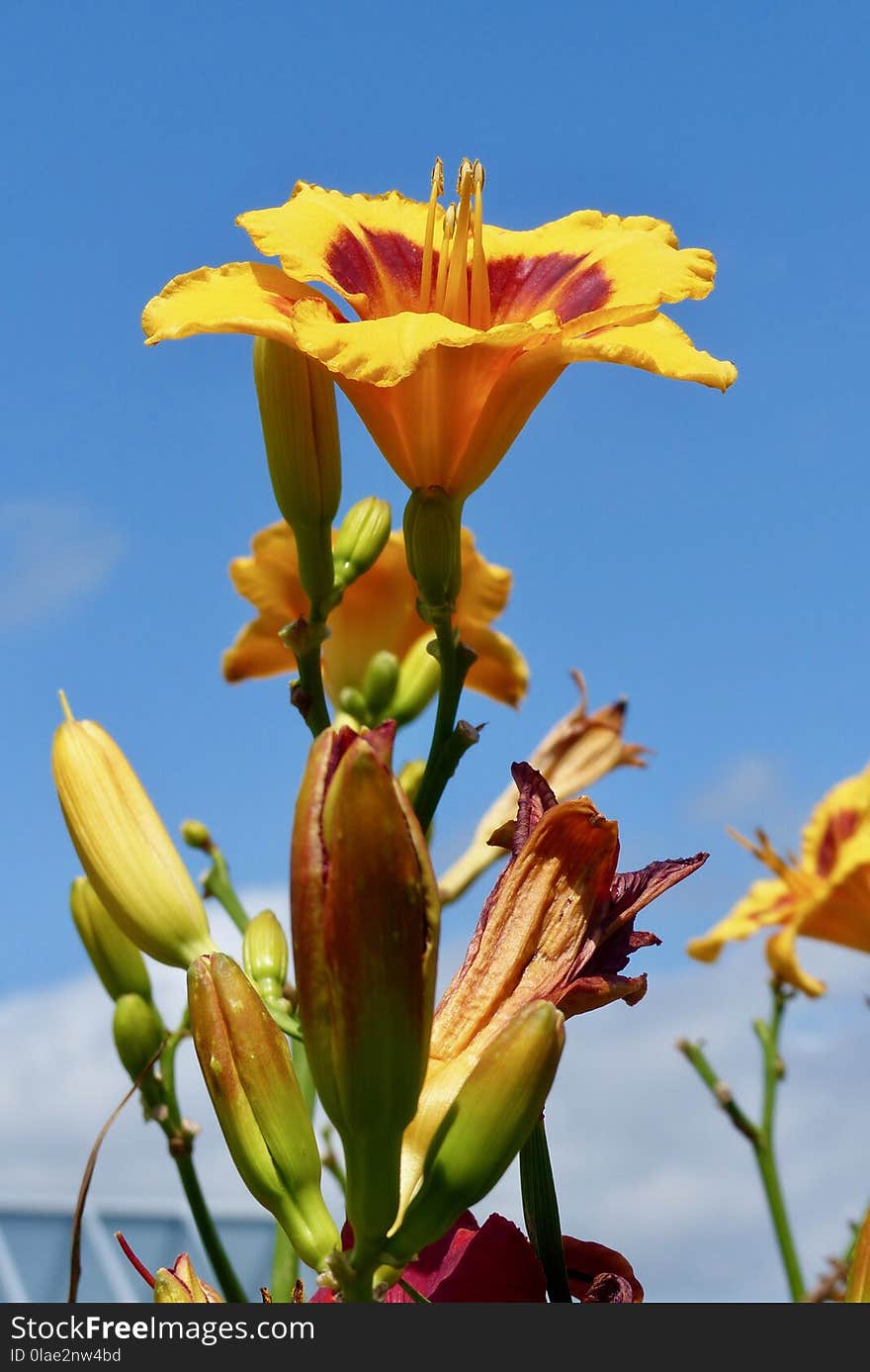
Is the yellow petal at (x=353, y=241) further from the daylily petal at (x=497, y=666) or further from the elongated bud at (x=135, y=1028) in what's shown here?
the daylily petal at (x=497, y=666)

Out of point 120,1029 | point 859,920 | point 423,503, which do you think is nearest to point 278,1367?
point 423,503

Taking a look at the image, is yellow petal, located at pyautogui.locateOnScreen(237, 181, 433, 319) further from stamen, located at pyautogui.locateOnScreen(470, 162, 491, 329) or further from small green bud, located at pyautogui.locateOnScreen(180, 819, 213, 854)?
small green bud, located at pyautogui.locateOnScreen(180, 819, 213, 854)

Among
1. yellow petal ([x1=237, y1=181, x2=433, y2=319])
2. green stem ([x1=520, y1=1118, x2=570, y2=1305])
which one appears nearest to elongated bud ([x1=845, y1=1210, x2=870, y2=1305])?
green stem ([x1=520, y1=1118, x2=570, y2=1305])

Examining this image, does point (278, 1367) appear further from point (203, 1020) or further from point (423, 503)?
→ point (423, 503)

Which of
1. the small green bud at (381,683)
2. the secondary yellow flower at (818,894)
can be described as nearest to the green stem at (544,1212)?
the small green bud at (381,683)

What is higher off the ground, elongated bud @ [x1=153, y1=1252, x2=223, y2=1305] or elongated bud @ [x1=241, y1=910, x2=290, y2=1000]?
elongated bud @ [x1=241, y1=910, x2=290, y2=1000]
